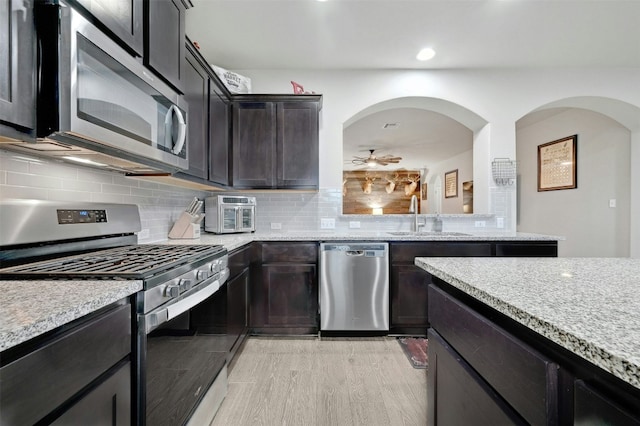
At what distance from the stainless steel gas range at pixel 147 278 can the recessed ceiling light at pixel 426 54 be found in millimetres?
2659

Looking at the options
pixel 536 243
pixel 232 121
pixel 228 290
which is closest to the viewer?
pixel 228 290

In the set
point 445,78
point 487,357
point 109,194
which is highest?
point 445,78

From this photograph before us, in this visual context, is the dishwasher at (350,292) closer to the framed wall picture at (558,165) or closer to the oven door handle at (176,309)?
the oven door handle at (176,309)

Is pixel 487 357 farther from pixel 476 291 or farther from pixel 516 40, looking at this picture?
pixel 516 40

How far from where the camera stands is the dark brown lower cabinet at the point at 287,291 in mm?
2467

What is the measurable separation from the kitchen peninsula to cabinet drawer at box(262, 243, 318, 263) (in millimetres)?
1454

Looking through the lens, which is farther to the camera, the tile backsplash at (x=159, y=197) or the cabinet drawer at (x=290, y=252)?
the cabinet drawer at (x=290, y=252)

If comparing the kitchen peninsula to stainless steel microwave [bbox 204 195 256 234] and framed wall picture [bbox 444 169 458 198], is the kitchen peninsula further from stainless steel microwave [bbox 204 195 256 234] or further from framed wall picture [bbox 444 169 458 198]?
framed wall picture [bbox 444 169 458 198]

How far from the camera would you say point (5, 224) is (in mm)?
1026

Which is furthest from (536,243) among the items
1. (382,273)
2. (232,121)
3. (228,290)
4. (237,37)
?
(237,37)

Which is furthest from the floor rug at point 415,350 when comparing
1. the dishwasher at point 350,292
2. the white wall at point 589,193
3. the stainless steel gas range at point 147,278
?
the white wall at point 589,193

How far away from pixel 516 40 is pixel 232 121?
9.09 ft

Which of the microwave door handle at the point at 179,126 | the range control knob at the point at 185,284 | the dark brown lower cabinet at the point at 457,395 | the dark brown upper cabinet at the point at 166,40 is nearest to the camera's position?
the dark brown lower cabinet at the point at 457,395

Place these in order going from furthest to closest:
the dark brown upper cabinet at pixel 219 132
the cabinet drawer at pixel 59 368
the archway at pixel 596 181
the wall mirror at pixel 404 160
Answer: the wall mirror at pixel 404 160
the archway at pixel 596 181
the dark brown upper cabinet at pixel 219 132
the cabinet drawer at pixel 59 368
